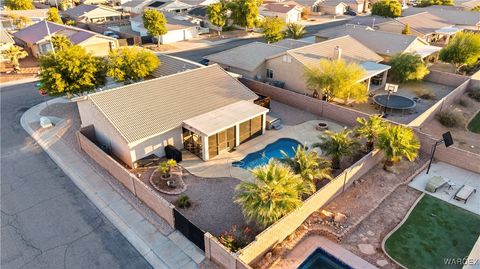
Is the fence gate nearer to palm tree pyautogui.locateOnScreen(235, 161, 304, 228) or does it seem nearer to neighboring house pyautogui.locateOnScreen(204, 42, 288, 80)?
palm tree pyautogui.locateOnScreen(235, 161, 304, 228)

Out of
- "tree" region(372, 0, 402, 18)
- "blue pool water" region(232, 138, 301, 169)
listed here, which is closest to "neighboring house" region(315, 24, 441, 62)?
"blue pool water" region(232, 138, 301, 169)

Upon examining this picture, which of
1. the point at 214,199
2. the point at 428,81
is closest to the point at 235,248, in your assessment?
the point at 214,199

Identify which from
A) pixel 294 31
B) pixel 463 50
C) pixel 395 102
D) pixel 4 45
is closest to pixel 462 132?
pixel 395 102

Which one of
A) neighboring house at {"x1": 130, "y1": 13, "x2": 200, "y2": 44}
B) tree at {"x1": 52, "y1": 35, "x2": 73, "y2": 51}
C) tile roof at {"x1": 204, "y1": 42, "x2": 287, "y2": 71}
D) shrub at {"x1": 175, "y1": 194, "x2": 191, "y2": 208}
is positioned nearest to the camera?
shrub at {"x1": 175, "y1": 194, "x2": 191, "y2": 208}

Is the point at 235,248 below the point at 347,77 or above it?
below

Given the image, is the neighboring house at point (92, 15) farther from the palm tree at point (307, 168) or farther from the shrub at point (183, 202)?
the palm tree at point (307, 168)

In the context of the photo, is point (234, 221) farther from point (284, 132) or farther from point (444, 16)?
point (444, 16)
